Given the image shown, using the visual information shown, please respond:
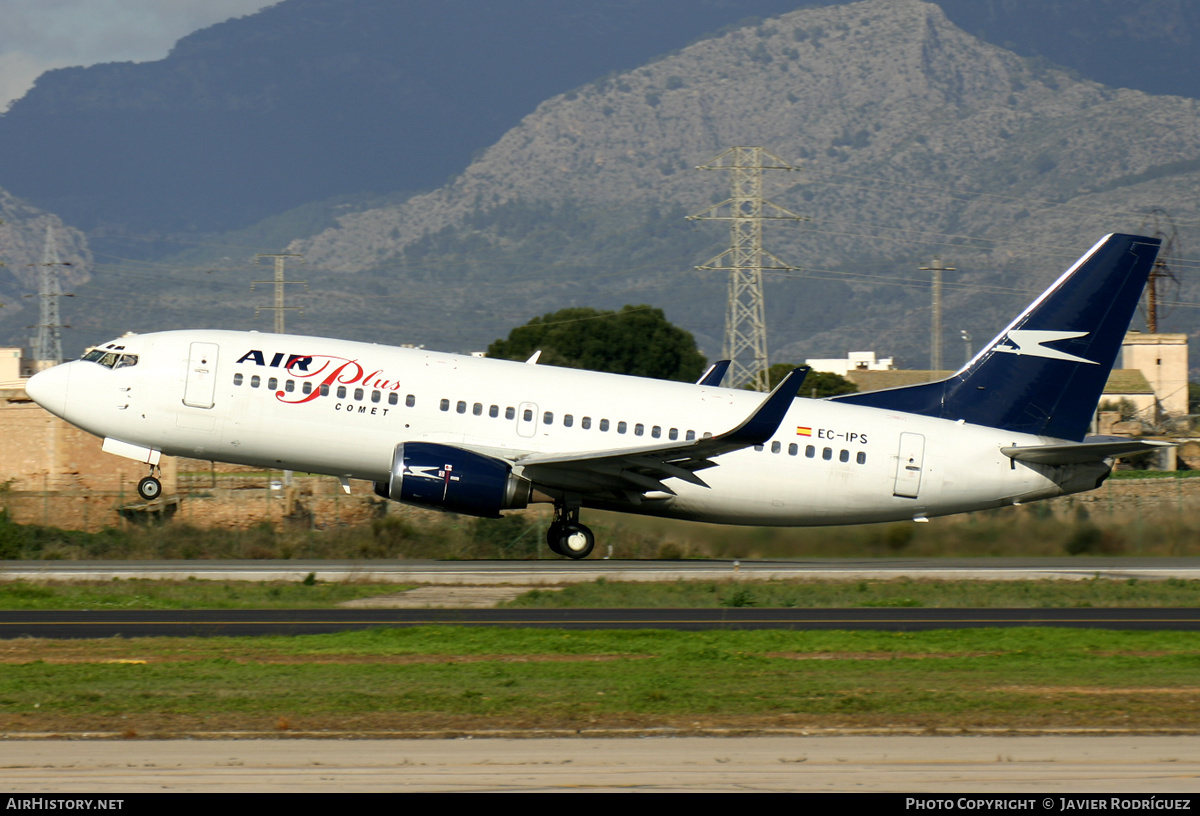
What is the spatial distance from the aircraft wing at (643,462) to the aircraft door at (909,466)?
14.1ft

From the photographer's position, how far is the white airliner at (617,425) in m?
27.9

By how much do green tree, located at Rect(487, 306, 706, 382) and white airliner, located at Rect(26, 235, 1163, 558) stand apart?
328ft

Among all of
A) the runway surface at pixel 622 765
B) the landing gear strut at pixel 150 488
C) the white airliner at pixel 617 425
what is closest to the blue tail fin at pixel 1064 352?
the white airliner at pixel 617 425

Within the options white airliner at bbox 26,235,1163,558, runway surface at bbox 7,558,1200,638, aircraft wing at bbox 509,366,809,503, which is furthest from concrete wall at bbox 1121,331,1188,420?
aircraft wing at bbox 509,366,809,503

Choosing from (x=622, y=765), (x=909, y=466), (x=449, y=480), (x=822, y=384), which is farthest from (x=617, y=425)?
(x=822, y=384)

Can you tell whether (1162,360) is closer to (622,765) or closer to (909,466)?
(909,466)

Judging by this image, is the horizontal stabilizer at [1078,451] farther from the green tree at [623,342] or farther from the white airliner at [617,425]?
the green tree at [623,342]

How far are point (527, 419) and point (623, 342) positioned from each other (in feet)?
363

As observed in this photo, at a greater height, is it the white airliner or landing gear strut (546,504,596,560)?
the white airliner

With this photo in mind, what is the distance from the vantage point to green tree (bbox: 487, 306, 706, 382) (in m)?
135

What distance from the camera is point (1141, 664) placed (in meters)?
17.1

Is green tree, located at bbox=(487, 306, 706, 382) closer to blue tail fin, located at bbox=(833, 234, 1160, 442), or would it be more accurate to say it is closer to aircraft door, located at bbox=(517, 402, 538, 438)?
blue tail fin, located at bbox=(833, 234, 1160, 442)
